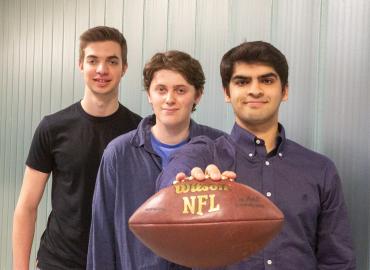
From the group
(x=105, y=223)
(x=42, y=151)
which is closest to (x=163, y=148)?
(x=105, y=223)

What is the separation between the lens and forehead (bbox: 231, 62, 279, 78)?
122cm

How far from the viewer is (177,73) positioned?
4.52 ft

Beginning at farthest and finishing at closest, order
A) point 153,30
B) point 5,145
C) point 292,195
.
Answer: point 5,145 → point 153,30 → point 292,195

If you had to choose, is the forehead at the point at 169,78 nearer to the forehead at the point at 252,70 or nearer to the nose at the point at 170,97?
the nose at the point at 170,97

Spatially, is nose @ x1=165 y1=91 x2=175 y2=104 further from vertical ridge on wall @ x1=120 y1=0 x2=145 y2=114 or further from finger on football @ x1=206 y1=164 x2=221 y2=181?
vertical ridge on wall @ x1=120 y1=0 x2=145 y2=114

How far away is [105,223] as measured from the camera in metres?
1.36

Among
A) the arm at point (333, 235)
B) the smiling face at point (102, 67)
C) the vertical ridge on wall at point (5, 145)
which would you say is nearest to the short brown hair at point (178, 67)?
the smiling face at point (102, 67)

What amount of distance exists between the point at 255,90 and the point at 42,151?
31.5 inches

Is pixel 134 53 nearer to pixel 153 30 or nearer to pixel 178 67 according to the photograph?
pixel 153 30

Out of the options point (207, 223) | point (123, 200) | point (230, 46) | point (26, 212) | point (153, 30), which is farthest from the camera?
point (153, 30)

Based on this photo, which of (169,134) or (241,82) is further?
(169,134)

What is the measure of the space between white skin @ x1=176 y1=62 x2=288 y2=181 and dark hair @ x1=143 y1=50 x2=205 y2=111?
6.5 inches

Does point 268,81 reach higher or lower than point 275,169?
higher

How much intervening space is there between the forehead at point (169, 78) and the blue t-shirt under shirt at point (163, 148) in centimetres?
16
